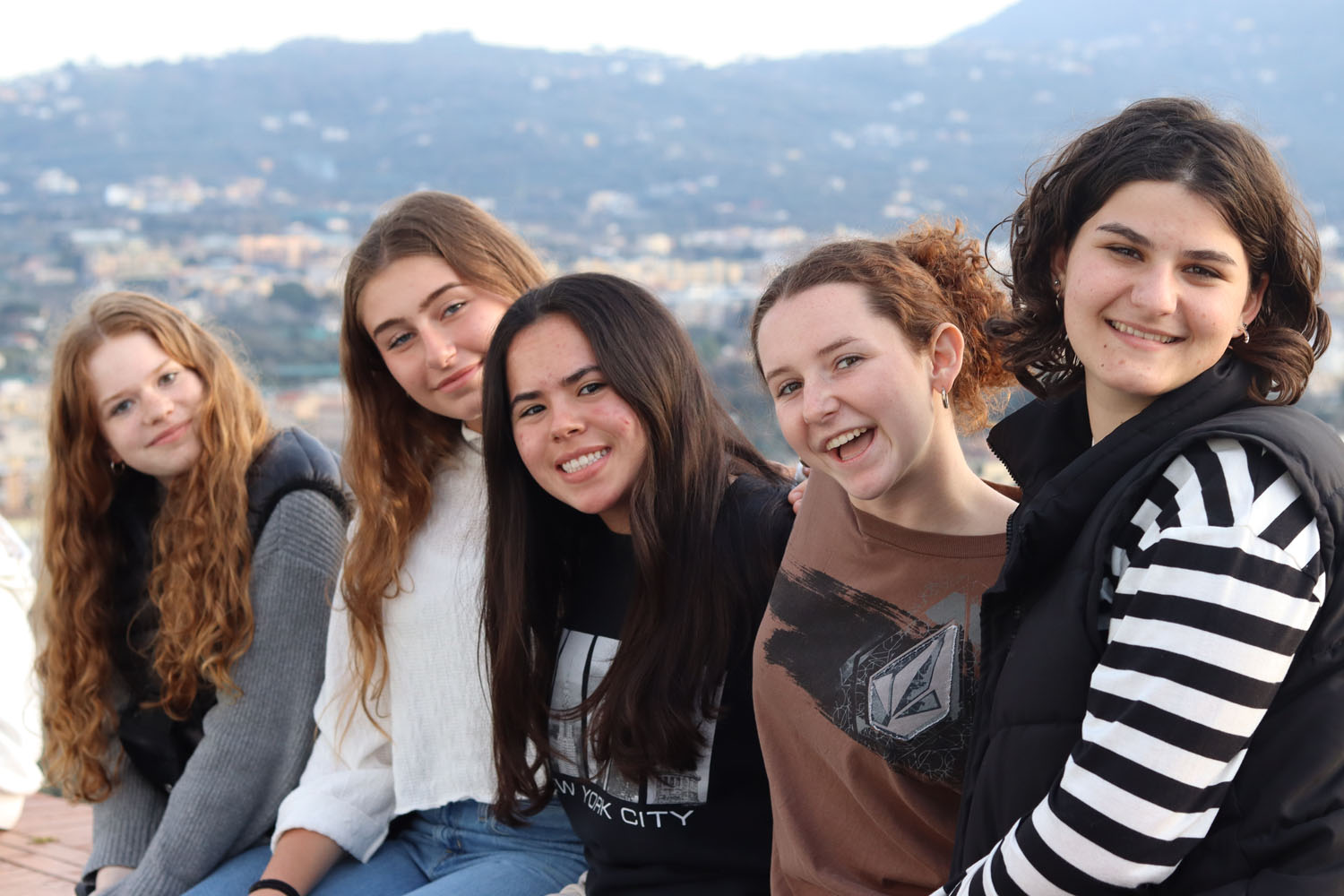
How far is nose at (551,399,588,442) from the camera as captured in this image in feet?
7.04

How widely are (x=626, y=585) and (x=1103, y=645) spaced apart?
3.73 ft

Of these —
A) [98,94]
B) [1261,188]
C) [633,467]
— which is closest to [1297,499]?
[1261,188]

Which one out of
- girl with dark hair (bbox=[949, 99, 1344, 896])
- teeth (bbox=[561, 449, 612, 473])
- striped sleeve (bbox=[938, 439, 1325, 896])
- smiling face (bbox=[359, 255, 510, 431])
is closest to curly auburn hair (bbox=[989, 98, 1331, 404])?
girl with dark hair (bbox=[949, 99, 1344, 896])

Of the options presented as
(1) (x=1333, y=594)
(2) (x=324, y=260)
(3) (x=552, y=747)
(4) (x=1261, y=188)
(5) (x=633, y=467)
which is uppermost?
(4) (x=1261, y=188)

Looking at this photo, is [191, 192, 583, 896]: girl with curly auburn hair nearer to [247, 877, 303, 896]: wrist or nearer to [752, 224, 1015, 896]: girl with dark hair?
[247, 877, 303, 896]: wrist

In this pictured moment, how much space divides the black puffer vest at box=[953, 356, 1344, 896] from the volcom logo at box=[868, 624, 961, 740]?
199 mm

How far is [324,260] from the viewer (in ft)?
117

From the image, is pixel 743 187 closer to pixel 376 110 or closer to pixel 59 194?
pixel 376 110

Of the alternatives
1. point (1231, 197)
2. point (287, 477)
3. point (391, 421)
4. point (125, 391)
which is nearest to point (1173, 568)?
point (1231, 197)

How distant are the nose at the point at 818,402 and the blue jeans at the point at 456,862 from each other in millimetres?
1262

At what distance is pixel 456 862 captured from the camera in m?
2.60

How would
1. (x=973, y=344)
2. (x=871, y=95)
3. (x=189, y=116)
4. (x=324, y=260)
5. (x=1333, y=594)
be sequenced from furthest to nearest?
1. (x=871, y=95)
2. (x=189, y=116)
3. (x=324, y=260)
4. (x=973, y=344)
5. (x=1333, y=594)

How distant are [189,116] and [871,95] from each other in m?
35.3

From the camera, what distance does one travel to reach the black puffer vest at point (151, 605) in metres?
2.93
